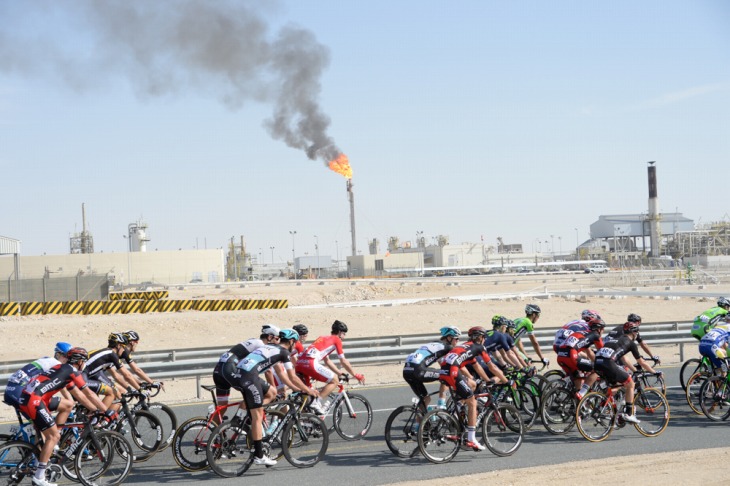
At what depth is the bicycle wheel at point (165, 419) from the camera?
1122cm

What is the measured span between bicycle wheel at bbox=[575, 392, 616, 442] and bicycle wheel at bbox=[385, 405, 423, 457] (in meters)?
2.55

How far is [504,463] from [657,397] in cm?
341

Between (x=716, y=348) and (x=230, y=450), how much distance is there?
26.4 feet

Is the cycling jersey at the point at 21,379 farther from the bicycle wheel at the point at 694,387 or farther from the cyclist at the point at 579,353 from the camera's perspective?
the bicycle wheel at the point at 694,387

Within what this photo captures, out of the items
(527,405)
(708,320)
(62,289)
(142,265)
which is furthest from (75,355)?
(142,265)

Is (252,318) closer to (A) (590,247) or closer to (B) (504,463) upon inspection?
(B) (504,463)

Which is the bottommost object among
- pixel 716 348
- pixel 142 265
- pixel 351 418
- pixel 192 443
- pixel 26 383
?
pixel 351 418

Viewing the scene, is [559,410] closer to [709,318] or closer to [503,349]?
[503,349]

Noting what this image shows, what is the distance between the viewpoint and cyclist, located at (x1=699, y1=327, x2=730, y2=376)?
42.6 feet

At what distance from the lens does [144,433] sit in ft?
36.1

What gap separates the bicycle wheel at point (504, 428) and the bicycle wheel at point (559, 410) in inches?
45.0

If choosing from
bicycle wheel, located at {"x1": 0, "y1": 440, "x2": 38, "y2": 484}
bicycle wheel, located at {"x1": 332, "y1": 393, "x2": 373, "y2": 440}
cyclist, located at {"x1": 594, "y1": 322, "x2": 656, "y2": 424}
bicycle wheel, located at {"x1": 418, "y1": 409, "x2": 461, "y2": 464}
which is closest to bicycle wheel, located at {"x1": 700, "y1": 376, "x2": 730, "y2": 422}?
cyclist, located at {"x1": 594, "y1": 322, "x2": 656, "y2": 424}

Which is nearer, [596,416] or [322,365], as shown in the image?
[596,416]

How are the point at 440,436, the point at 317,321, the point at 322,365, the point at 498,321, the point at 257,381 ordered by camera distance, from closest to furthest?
the point at 257,381 → the point at 440,436 → the point at 322,365 → the point at 498,321 → the point at 317,321
